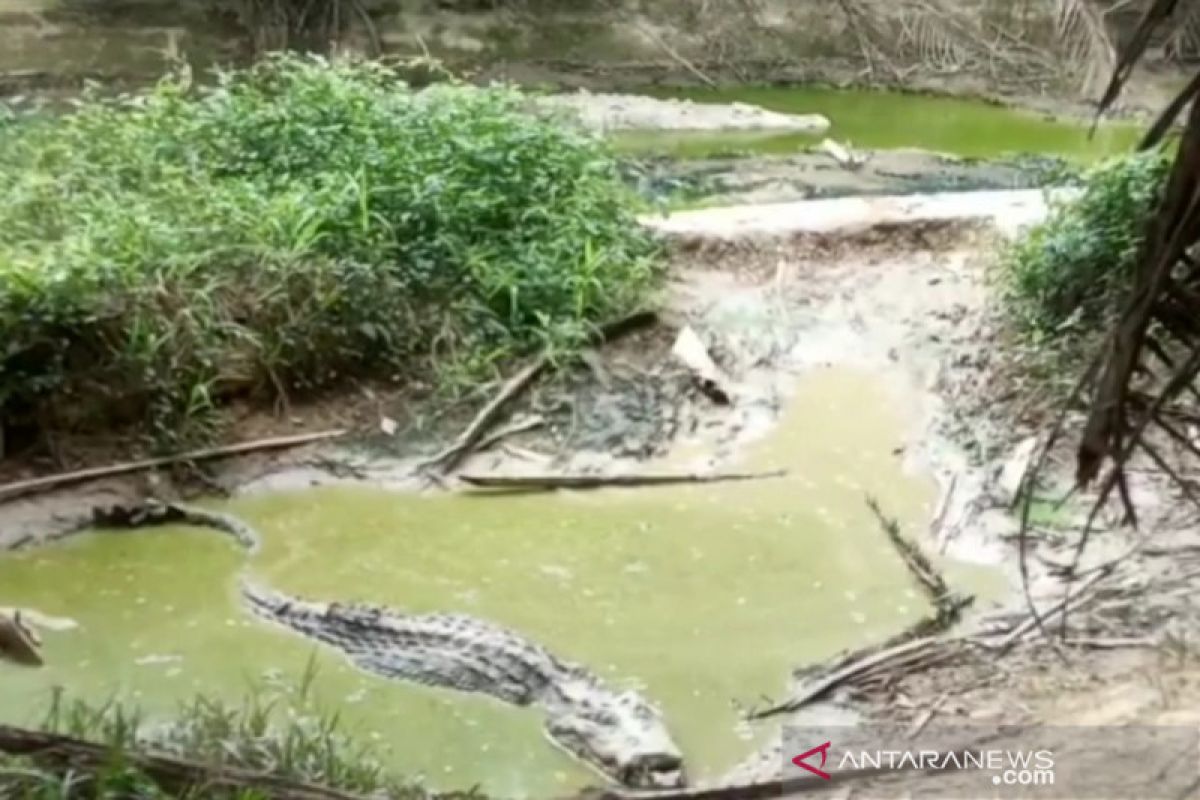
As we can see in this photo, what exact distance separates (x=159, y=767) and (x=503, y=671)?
1.21 meters

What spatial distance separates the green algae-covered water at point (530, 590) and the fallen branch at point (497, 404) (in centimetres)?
20

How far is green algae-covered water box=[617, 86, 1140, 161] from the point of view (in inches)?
388

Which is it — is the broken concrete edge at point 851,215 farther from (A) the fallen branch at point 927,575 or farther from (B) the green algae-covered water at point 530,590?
(A) the fallen branch at point 927,575

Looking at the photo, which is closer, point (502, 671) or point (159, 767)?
point (159, 767)

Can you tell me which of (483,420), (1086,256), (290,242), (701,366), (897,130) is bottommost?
(897,130)

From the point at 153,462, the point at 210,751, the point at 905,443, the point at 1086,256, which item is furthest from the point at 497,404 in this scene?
the point at 210,751

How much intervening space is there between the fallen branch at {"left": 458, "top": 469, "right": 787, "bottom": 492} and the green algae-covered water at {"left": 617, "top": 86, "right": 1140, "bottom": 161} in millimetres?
4459

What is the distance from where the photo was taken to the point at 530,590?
455 cm

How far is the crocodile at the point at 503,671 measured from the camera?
3375 mm

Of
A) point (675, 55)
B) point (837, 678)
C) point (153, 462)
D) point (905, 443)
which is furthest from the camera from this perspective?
point (675, 55)

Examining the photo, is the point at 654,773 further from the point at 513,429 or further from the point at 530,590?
the point at 513,429

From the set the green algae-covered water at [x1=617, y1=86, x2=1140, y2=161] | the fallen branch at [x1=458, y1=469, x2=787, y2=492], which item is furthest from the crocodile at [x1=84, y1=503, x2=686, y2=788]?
the green algae-covered water at [x1=617, y1=86, x2=1140, y2=161]

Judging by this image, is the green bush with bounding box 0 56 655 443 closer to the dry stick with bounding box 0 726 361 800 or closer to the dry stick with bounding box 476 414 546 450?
the dry stick with bounding box 476 414 546 450

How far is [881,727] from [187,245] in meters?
2.96
